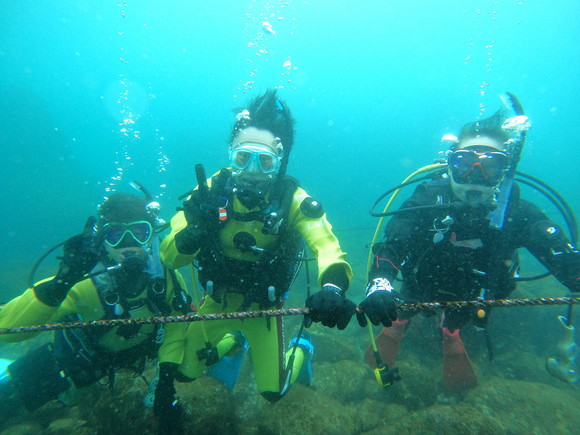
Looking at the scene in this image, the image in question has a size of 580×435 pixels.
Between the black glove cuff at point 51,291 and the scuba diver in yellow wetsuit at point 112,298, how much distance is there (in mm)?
27

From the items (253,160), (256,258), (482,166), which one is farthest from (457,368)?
(253,160)

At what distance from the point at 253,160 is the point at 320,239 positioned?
133cm

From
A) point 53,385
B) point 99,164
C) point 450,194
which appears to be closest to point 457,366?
point 450,194

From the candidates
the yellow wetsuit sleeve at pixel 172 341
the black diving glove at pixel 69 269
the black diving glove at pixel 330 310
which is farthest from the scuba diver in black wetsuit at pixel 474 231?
the black diving glove at pixel 69 269

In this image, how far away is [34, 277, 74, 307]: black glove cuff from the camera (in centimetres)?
312

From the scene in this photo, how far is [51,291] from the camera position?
3125 mm

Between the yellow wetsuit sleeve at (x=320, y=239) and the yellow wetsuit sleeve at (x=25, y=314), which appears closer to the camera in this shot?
the yellow wetsuit sleeve at (x=320, y=239)

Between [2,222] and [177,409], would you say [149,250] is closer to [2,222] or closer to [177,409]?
[177,409]

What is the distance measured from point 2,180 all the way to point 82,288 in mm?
86842

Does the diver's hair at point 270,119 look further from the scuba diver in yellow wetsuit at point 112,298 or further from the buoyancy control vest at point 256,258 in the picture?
the scuba diver in yellow wetsuit at point 112,298

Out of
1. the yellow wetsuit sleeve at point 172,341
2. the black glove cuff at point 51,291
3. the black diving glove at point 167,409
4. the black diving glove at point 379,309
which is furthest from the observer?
the yellow wetsuit sleeve at point 172,341

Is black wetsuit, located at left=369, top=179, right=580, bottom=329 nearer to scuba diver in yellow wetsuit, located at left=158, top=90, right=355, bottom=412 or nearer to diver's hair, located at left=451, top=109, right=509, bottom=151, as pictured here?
diver's hair, located at left=451, top=109, right=509, bottom=151

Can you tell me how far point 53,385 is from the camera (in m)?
4.29

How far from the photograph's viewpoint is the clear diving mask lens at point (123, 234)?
3.59 m
